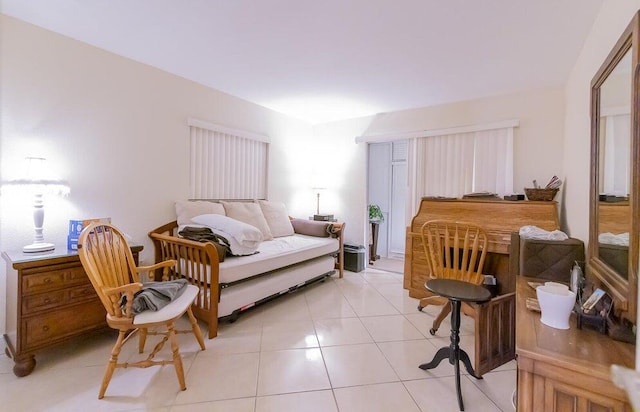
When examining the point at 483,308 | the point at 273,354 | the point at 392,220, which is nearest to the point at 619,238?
the point at 483,308

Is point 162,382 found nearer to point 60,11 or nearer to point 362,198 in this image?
point 60,11

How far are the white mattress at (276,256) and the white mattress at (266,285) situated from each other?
10cm

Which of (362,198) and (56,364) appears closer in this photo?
(56,364)

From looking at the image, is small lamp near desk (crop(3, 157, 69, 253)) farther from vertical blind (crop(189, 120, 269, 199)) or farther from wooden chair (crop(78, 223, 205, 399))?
vertical blind (crop(189, 120, 269, 199))

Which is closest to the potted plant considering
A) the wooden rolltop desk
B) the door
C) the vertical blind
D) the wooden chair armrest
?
the door

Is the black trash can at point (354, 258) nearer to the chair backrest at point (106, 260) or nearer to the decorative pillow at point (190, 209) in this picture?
the decorative pillow at point (190, 209)

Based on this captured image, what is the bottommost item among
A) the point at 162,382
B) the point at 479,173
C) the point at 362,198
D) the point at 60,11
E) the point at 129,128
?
the point at 162,382

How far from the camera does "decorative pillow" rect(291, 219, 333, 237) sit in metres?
3.57

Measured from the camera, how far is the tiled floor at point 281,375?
144 centimetres

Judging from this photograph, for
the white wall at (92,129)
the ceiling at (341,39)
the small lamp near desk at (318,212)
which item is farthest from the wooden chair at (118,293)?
the small lamp near desk at (318,212)

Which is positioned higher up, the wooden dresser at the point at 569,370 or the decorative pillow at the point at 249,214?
the decorative pillow at the point at 249,214

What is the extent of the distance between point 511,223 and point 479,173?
89 centimetres

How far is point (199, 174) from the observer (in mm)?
3053

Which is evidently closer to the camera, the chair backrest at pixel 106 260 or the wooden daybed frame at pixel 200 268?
the chair backrest at pixel 106 260
